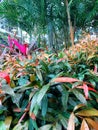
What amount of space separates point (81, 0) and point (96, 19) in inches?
33.4

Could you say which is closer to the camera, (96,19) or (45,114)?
(45,114)

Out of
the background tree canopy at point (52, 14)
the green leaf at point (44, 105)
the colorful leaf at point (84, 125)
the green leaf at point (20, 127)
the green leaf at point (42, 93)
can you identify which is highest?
the background tree canopy at point (52, 14)

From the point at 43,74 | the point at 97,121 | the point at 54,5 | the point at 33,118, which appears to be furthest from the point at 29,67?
the point at 54,5

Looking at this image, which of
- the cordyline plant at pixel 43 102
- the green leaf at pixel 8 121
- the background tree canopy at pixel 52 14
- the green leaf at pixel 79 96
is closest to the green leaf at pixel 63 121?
the cordyline plant at pixel 43 102

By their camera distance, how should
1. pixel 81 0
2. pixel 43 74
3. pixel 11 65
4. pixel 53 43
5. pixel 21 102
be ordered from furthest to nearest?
pixel 53 43 → pixel 81 0 → pixel 11 65 → pixel 43 74 → pixel 21 102

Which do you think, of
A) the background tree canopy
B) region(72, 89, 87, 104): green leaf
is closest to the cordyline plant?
region(72, 89, 87, 104): green leaf

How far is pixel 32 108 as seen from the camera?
1.12m

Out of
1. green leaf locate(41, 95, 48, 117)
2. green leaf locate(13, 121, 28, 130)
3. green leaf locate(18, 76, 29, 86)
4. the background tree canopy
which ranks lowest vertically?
green leaf locate(13, 121, 28, 130)

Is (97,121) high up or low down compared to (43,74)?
down

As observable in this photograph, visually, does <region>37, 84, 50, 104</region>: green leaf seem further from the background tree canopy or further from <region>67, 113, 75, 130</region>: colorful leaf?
the background tree canopy

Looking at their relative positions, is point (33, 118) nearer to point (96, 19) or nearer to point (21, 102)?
point (21, 102)

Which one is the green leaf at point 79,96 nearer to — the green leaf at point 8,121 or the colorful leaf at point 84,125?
the colorful leaf at point 84,125

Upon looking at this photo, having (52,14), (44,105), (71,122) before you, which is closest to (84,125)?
(71,122)

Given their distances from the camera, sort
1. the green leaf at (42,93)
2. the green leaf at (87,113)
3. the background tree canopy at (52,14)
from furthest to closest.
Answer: the background tree canopy at (52,14), the green leaf at (87,113), the green leaf at (42,93)
